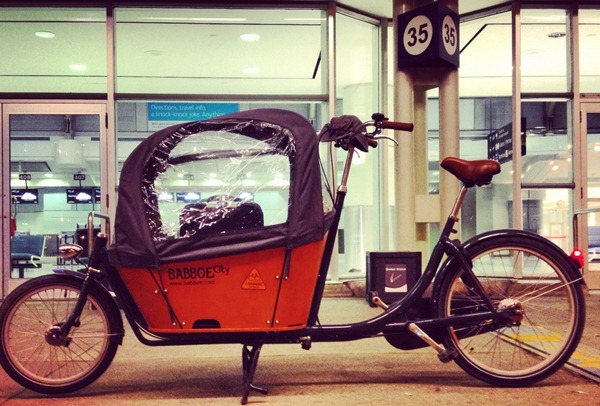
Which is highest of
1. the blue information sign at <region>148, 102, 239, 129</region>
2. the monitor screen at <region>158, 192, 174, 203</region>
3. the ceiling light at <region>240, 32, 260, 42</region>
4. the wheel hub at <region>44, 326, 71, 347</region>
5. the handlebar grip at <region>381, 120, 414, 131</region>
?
the ceiling light at <region>240, 32, 260, 42</region>

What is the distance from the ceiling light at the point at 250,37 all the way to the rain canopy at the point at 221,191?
554cm

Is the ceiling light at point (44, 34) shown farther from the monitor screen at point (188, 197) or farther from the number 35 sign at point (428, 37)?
the monitor screen at point (188, 197)

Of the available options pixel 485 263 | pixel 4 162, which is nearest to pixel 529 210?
pixel 485 263

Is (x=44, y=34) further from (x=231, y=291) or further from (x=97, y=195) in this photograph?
(x=231, y=291)

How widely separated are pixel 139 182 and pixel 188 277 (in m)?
0.57

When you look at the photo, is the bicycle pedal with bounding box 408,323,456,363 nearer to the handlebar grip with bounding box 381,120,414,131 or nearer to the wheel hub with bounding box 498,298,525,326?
the wheel hub with bounding box 498,298,525,326

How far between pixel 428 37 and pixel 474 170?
12.8ft

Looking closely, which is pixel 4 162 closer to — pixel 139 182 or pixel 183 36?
pixel 183 36

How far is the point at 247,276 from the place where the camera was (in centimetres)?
329

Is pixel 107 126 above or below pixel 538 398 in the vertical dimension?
above

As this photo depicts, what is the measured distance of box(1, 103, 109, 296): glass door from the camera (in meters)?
8.05

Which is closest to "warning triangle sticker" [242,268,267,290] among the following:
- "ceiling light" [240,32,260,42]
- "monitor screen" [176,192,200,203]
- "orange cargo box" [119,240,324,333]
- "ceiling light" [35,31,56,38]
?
"orange cargo box" [119,240,324,333]

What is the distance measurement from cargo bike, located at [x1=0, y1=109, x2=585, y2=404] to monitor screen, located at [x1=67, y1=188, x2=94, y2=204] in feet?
16.0

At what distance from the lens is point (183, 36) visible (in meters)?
8.87
